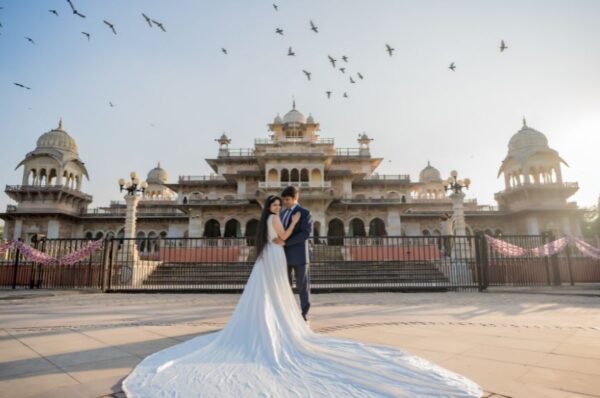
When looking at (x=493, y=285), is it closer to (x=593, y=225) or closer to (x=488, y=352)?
(x=488, y=352)

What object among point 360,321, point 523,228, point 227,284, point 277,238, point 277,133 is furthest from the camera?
point 277,133

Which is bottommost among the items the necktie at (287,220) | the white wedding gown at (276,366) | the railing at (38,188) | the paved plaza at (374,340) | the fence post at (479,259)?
the paved plaza at (374,340)

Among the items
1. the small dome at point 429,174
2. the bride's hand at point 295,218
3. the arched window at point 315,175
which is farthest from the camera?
the small dome at point 429,174

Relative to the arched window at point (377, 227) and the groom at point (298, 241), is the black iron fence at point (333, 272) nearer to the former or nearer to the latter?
the groom at point (298, 241)

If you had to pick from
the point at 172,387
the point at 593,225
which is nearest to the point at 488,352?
the point at 172,387

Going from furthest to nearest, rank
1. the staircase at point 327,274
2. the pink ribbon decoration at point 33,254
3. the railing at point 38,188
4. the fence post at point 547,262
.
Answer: the railing at point 38,188, the staircase at point 327,274, the fence post at point 547,262, the pink ribbon decoration at point 33,254

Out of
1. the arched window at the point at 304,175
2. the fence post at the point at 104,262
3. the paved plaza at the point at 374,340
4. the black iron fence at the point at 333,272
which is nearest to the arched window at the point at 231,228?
the arched window at the point at 304,175

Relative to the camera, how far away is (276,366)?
8.79 ft

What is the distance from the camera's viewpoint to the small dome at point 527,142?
33.4 meters

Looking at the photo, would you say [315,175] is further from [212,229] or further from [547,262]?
[547,262]

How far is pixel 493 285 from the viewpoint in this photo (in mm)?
11664

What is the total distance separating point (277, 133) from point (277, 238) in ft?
102

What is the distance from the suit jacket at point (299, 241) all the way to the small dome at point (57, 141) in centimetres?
3740

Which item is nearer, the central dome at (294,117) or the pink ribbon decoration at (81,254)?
the pink ribbon decoration at (81,254)
